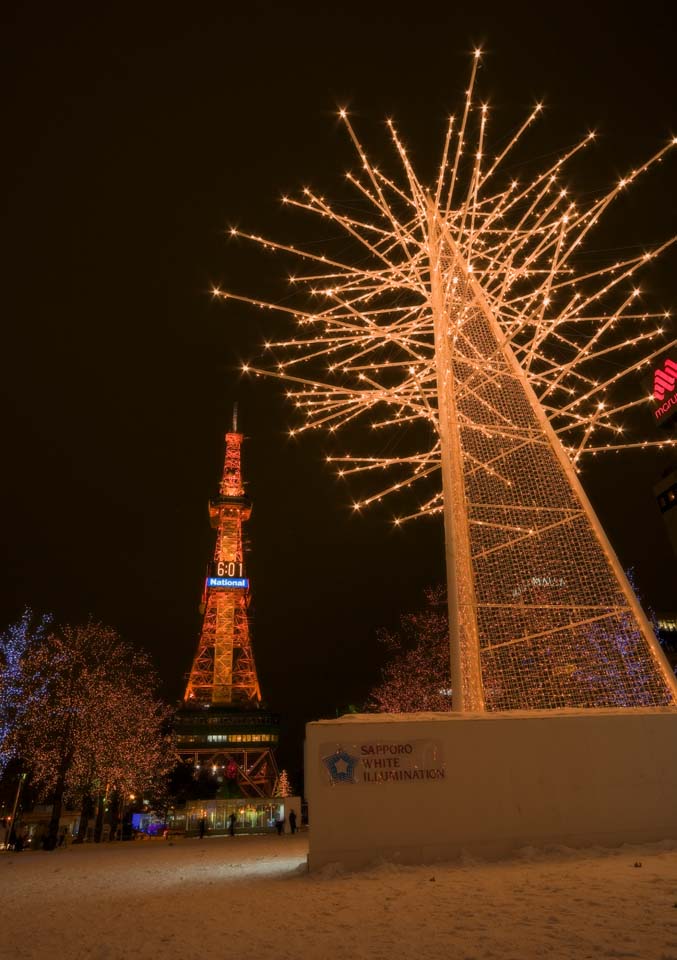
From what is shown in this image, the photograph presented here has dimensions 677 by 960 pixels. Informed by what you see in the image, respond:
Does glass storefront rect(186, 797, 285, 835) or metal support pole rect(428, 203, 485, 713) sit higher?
metal support pole rect(428, 203, 485, 713)

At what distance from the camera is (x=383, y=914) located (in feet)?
17.5

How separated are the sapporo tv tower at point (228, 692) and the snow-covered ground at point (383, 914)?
52715mm

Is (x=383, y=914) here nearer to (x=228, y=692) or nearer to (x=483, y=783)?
(x=483, y=783)

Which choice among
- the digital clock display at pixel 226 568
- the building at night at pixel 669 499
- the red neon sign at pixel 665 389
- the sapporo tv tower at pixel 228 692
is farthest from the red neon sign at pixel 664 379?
the digital clock display at pixel 226 568

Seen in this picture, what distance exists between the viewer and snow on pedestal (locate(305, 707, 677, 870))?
8.16m

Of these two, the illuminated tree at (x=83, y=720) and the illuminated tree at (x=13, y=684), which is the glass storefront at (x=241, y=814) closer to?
the illuminated tree at (x=83, y=720)

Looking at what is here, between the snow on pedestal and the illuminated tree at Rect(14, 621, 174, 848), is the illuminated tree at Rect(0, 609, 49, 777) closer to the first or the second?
the illuminated tree at Rect(14, 621, 174, 848)

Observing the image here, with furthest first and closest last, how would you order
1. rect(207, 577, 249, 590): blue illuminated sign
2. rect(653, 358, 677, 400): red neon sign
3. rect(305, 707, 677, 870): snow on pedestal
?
rect(207, 577, 249, 590): blue illuminated sign
rect(653, 358, 677, 400): red neon sign
rect(305, 707, 677, 870): snow on pedestal

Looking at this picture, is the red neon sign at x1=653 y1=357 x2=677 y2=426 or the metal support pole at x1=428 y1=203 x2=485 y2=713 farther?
the red neon sign at x1=653 y1=357 x2=677 y2=426

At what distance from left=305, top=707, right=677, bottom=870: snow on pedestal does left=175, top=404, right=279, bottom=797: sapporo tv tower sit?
52338mm

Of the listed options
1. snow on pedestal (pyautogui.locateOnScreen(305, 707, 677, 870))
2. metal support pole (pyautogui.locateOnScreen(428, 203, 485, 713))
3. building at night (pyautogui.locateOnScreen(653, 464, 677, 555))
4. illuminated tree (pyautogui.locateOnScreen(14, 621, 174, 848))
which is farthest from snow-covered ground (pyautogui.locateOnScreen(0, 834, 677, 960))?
illuminated tree (pyautogui.locateOnScreen(14, 621, 174, 848))

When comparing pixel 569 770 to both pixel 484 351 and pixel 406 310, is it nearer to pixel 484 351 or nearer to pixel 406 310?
pixel 484 351

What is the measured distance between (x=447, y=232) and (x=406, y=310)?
1.66m

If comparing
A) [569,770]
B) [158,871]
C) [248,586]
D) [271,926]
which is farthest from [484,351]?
[248,586]
